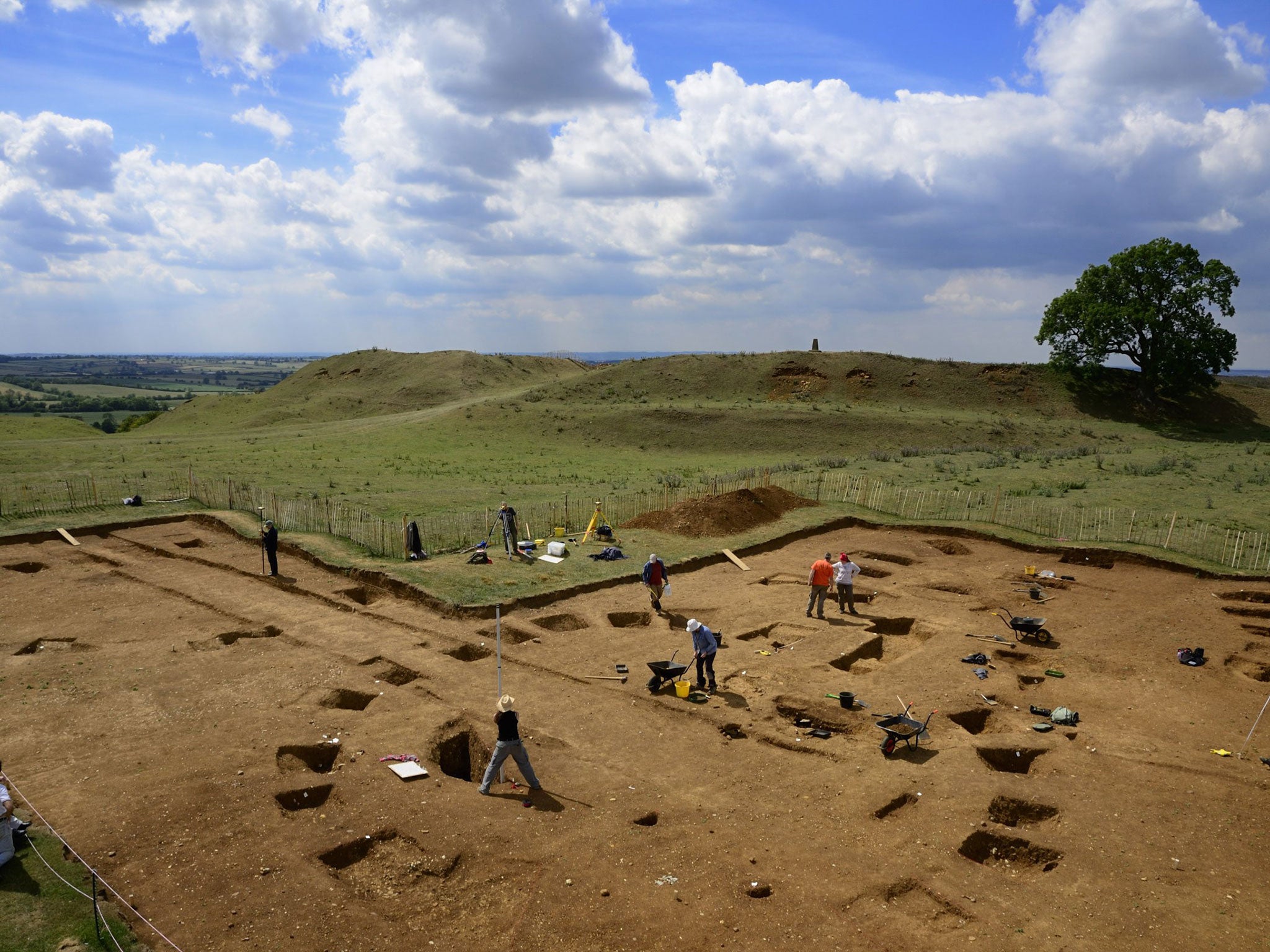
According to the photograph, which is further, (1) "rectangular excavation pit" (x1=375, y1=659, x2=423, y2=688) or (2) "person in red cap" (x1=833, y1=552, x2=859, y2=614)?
(2) "person in red cap" (x1=833, y1=552, x2=859, y2=614)

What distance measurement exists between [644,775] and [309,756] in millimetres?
5310

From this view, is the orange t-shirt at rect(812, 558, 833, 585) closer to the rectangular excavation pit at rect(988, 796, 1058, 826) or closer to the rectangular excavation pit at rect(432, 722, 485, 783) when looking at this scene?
the rectangular excavation pit at rect(988, 796, 1058, 826)

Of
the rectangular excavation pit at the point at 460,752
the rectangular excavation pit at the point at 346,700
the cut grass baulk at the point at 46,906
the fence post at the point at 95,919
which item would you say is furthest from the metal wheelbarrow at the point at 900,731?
the fence post at the point at 95,919

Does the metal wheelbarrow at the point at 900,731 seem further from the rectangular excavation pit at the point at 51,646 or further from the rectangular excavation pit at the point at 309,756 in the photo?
the rectangular excavation pit at the point at 51,646

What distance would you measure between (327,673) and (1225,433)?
233ft

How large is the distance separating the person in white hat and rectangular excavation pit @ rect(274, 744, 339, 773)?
6.44 meters

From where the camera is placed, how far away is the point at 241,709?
14.4m

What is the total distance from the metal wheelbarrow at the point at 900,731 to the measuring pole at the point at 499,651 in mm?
6019

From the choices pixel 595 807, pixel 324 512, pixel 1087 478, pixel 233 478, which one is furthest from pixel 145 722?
pixel 1087 478

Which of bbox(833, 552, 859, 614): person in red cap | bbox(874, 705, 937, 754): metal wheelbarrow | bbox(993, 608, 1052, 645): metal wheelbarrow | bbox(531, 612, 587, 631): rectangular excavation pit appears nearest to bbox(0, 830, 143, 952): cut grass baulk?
bbox(874, 705, 937, 754): metal wheelbarrow

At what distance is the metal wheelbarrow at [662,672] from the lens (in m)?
15.5

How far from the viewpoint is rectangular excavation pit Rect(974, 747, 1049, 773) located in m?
13.1

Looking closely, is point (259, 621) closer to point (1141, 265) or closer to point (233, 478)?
point (233, 478)

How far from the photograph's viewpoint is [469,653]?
1783 centimetres
